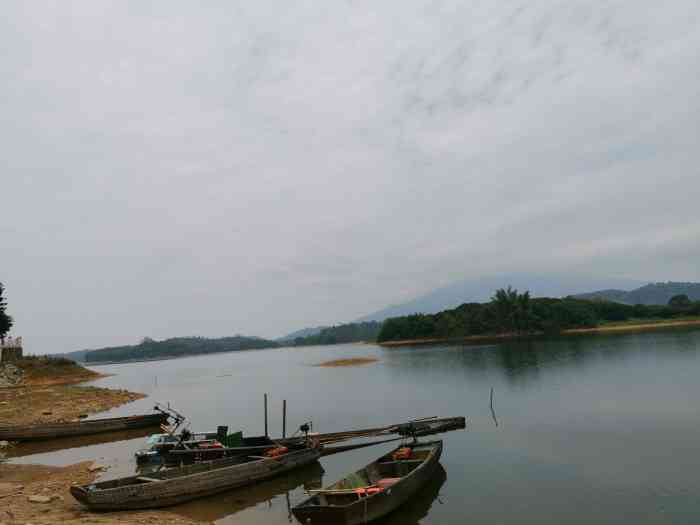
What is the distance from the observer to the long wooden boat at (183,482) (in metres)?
18.0

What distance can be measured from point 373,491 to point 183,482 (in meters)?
8.22

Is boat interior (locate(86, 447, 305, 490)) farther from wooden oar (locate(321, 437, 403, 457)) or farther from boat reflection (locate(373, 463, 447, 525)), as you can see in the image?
boat reflection (locate(373, 463, 447, 525))

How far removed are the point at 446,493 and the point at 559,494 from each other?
4466mm

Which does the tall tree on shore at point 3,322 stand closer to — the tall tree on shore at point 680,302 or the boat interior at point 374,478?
the boat interior at point 374,478

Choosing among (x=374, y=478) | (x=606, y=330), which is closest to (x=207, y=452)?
(x=374, y=478)

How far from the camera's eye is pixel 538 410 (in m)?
34.7

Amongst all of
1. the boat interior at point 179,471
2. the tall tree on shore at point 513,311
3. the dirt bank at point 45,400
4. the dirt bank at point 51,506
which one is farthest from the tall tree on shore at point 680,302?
the dirt bank at point 51,506

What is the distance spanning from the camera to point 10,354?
76125 mm

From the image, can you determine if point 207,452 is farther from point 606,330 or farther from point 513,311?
point 606,330

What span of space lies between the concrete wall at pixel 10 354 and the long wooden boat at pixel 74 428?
47.1m

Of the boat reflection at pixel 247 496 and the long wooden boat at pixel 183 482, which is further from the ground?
the long wooden boat at pixel 183 482

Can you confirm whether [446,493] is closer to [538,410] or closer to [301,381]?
[538,410]

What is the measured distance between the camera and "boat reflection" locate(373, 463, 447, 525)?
1733 centimetres

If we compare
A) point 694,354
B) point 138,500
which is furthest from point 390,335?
point 138,500
